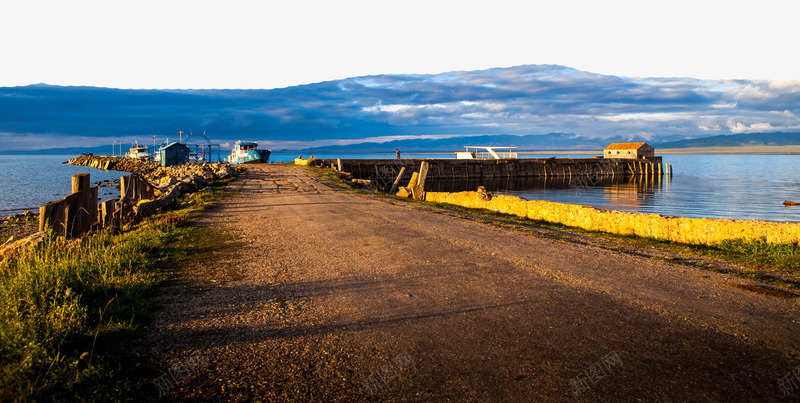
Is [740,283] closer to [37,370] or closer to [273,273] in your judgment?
[273,273]

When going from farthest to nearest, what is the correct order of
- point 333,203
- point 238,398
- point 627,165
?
1. point 627,165
2. point 333,203
3. point 238,398

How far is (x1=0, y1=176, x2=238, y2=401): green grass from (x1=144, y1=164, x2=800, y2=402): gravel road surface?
0.29 meters

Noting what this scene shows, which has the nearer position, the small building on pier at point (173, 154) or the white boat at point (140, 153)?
the small building on pier at point (173, 154)

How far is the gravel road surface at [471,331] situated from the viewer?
373cm

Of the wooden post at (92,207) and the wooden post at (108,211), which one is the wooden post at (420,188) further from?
the wooden post at (92,207)

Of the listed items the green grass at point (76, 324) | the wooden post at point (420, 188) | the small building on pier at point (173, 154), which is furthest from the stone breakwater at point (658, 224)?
the small building on pier at point (173, 154)

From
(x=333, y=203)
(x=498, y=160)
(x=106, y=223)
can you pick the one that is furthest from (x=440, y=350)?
(x=498, y=160)

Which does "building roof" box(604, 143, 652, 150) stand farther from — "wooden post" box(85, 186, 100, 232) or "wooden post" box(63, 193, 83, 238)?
"wooden post" box(63, 193, 83, 238)

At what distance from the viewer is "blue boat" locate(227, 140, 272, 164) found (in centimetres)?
7731

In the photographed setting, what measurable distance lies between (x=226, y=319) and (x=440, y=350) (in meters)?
2.37

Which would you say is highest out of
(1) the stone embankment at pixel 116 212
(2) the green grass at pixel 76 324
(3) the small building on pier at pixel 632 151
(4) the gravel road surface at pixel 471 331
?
(3) the small building on pier at pixel 632 151

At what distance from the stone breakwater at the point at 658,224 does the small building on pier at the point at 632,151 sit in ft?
275

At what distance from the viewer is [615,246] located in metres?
9.58

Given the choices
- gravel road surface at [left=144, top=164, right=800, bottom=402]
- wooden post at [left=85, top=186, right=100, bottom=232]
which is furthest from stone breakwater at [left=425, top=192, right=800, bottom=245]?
wooden post at [left=85, top=186, right=100, bottom=232]
